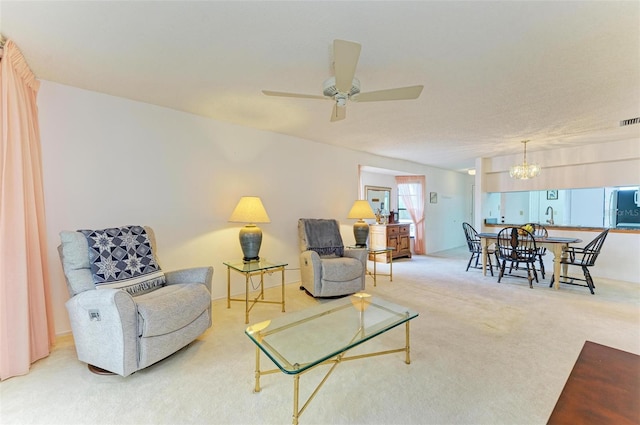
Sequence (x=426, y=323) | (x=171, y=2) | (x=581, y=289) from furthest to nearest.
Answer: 1. (x=581, y=289)
2. (x=426, y=323)
3. (x=171, y=2)

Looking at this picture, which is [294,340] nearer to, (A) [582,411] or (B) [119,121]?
(A) [582,411]

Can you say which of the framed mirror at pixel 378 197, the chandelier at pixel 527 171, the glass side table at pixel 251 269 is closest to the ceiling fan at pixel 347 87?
A: the glass side table at pixel 251 269

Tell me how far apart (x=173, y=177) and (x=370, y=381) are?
286 centimetres

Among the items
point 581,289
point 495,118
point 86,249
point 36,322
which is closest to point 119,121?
point 86,249

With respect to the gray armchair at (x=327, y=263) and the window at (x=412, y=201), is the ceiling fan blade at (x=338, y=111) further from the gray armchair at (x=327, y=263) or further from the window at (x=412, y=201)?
the window at (x=412, y=201)

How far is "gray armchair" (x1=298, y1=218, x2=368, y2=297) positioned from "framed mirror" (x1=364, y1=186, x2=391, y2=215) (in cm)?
265

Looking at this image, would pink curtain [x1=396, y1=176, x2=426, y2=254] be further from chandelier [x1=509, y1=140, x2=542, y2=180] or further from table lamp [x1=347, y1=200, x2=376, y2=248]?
table lamp [x1=347, y1=200, x2=376, y2=248]

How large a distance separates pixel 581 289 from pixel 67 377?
5.82 m

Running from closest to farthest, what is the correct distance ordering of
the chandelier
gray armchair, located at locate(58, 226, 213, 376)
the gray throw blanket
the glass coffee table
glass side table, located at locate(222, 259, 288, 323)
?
the glass coffee table
gray armchair, located at locate(58, 226, 213, 376)
glass side table, located at locate(222, 259, 288, 323)
the gray throw blanket
the chandelier

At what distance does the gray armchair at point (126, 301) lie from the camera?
181 cm

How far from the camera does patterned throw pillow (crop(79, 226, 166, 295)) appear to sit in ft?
7.07

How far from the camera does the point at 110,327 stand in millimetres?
1804

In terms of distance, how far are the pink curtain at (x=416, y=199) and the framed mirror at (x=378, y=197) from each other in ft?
1.35

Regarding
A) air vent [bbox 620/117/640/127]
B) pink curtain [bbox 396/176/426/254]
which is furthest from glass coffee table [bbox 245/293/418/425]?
pink curtain [bbox 396/176/426/254]
